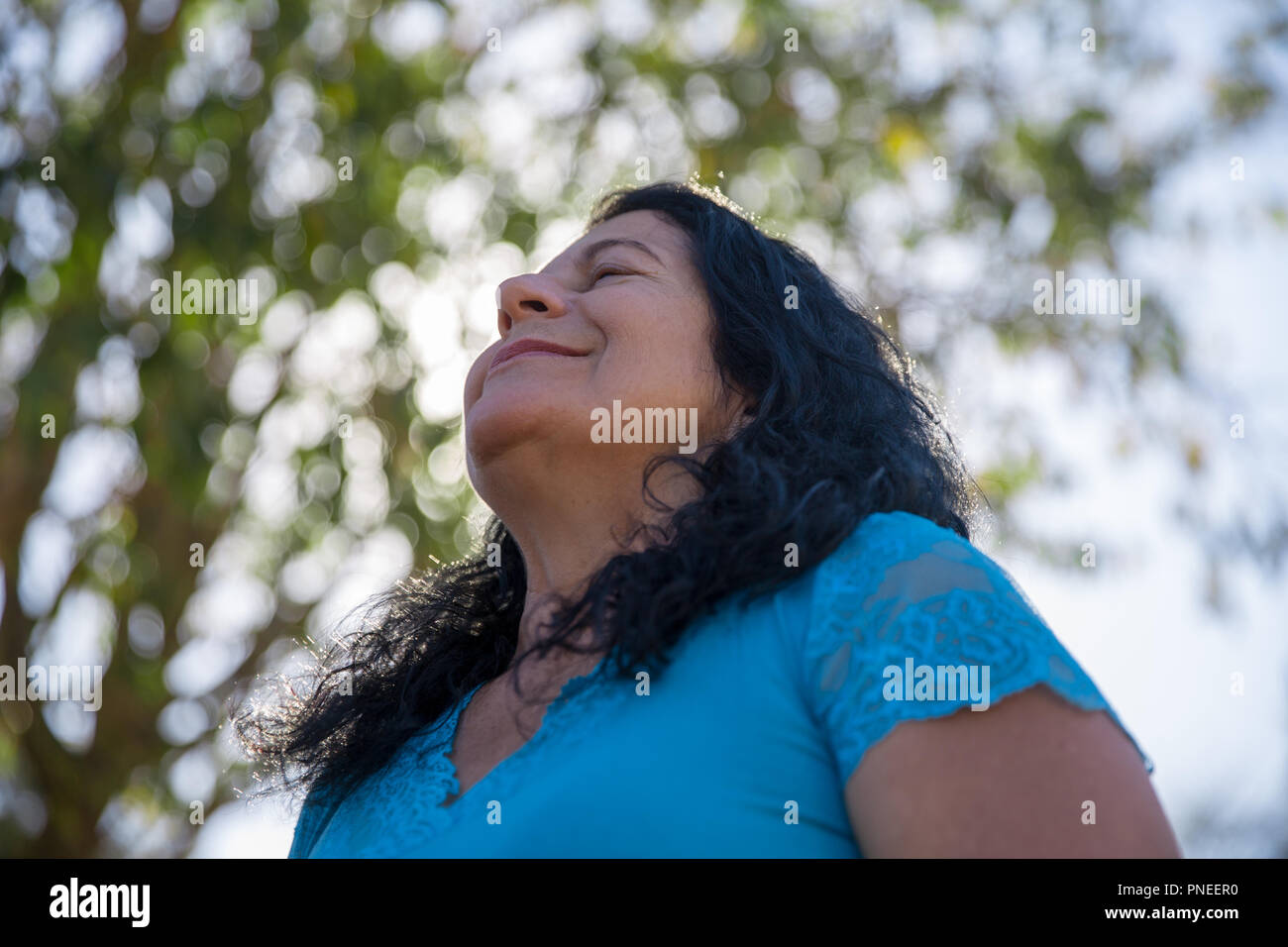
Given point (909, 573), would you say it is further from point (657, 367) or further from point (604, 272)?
point (604, 272)

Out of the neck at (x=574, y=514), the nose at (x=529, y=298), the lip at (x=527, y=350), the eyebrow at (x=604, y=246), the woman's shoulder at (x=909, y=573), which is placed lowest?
the woman's shoulder at (x=909, y=573)

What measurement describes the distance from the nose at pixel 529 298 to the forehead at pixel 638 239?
11cm

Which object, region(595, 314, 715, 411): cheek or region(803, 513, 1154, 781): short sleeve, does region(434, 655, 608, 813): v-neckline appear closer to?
region(803, 513, 1154, 781): short sleeve

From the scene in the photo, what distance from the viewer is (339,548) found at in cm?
636

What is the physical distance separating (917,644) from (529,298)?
108 centimetres

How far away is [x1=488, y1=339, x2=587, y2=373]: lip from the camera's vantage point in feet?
7.27

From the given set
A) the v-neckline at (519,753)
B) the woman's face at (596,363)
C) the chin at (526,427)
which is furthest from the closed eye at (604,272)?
the v-neckline at (519,753)

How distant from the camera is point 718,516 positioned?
73.8 inches

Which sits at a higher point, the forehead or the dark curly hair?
the forehead

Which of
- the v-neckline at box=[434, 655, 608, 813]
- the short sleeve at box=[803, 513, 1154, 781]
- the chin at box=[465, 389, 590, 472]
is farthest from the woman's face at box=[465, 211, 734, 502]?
the short sleeve at box=[803, 513, 1154, 781]

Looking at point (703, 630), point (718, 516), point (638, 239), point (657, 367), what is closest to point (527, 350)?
→ point (657, 367)

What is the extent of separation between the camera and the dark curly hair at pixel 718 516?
1.77m

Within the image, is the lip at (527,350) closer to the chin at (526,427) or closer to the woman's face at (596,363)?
the woman's face at (596,363)

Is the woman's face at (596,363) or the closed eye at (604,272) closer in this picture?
the woman's face at (596,363)
